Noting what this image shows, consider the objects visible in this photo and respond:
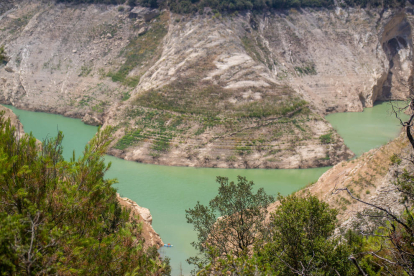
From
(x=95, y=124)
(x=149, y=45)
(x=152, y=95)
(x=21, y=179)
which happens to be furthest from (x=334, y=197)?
(x=149, y=45)

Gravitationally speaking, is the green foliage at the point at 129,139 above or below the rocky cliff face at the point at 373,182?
above

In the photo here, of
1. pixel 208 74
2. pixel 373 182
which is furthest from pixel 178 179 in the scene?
pixel 373 182

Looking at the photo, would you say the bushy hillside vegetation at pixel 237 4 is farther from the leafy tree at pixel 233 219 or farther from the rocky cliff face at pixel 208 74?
the leafy tree at pixel 233 219

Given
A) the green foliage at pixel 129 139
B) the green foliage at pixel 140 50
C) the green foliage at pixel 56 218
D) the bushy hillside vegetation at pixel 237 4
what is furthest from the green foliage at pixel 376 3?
the green foliage at pixel 56 218

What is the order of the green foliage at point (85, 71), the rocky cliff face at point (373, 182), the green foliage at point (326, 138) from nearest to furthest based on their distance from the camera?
the rocky cliff face at point (373, 182) < the green foliage at point (326, 138) < the green foliage at point (85, 71)

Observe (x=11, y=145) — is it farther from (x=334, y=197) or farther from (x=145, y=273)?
(x=334, y=197)

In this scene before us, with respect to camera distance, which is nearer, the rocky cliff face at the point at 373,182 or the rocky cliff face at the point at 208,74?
the rocky cliff face at the point at 373,182

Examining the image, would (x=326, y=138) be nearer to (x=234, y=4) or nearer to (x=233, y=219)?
(x=233, y=219)
